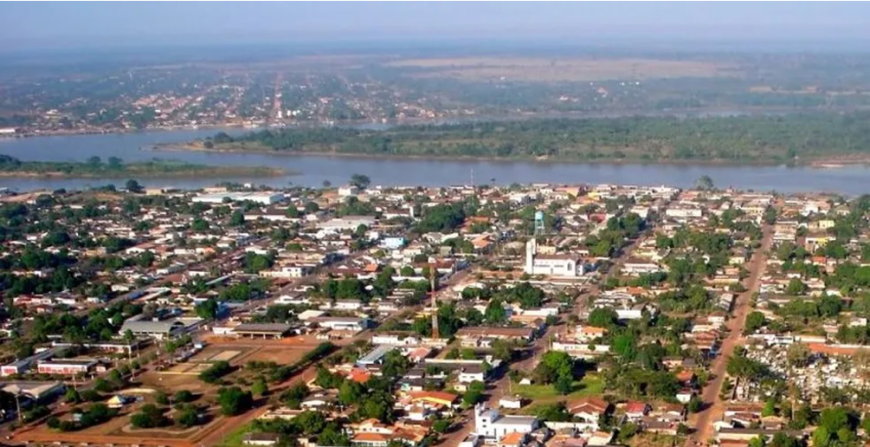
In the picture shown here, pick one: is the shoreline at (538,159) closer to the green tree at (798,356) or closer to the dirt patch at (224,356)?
the green tree at (798,356)

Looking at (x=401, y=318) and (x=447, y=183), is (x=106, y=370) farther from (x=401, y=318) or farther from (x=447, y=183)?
(x=447, y=183)

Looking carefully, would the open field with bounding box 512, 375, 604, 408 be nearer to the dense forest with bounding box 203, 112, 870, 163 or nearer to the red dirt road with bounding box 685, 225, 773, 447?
the red dirt road with bounding box 685, 225, 773, 447

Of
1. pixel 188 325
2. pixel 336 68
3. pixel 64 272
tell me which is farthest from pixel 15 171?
pixel 336 68

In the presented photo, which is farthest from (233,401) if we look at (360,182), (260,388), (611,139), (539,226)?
(611,139)

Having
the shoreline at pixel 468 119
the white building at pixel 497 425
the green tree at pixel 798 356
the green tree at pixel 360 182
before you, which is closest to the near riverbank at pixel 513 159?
the shoreline at pixel 468 119

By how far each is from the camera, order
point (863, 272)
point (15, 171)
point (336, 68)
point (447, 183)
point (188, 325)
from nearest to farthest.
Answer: point (188, 325)
point (863, 272)
point (447, 183)
point (15, 171)
point (336, 68)

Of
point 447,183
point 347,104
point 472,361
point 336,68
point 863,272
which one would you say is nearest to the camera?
point 472,361
